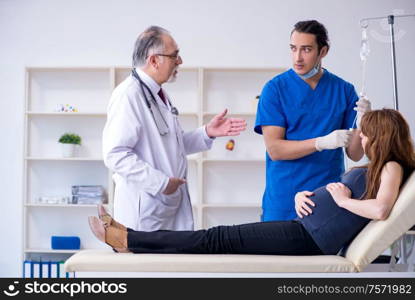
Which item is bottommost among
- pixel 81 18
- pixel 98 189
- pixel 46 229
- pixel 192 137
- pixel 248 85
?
pixel 46 229

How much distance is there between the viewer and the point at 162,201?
7.12 ft

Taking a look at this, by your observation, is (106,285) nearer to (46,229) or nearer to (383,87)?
(46,229)

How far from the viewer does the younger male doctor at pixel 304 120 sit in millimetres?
2295

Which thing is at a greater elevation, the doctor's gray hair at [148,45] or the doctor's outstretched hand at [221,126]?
the doctor's gray hair at [148,45]

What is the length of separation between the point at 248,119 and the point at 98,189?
117cm

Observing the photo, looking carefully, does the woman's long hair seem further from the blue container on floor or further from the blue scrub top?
the blue container on floor

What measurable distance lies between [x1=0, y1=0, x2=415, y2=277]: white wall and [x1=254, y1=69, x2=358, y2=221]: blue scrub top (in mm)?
2145

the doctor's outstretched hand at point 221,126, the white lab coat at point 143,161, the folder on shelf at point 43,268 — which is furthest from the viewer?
the folder on shelf at point 43,268

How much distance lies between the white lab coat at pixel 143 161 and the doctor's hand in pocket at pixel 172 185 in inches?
0.6

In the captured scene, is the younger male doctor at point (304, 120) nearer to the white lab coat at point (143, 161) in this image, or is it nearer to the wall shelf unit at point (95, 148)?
the white lab coat at point (143, 161)

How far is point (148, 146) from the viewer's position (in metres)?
2.16

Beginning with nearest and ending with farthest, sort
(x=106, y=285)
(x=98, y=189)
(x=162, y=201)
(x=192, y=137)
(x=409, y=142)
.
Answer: (x=106, y=285)
(x=409, y=142)
(x=162, y=201)
(x=192, y=137)
(x=98, y=189)

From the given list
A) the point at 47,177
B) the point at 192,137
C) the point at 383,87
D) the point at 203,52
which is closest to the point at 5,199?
the point at 47,177

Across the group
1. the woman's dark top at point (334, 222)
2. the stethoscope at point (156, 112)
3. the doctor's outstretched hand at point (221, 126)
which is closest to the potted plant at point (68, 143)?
the doctor's outstretched hand at point (221, 126)
